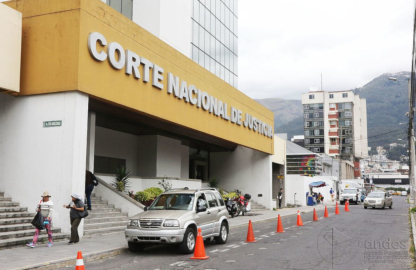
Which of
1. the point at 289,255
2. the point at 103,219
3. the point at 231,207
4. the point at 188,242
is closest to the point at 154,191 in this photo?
the point at 231,207

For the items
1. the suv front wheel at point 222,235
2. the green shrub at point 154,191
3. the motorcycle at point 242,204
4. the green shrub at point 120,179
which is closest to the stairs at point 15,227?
the suv front wheel at point 222,235

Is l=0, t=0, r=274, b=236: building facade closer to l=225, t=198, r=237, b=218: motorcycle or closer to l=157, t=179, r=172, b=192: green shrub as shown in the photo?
l=157, t=179, r=172, b=192: green shrub

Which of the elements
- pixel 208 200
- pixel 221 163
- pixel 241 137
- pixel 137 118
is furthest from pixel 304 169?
pixel 208 200

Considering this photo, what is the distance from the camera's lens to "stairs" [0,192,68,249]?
12.3m

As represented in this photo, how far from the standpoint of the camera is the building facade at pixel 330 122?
114 m

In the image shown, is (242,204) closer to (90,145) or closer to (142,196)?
(142,196)

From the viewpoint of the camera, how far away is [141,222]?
11680mm

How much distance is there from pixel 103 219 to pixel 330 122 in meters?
106

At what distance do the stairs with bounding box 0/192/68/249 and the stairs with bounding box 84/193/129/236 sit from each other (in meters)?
1.63

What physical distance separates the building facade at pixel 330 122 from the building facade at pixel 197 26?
81.6 metres

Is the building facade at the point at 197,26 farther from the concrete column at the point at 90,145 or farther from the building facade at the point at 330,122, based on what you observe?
the building facade at the point at 330,122

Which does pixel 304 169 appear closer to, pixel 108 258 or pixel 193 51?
pixel 193 51

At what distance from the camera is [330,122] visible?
115812 mm

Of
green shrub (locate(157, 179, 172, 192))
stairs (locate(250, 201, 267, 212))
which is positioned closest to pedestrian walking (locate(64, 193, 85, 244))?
green shrub (locate(157, 179, 172, 192))
